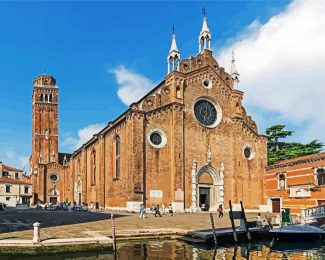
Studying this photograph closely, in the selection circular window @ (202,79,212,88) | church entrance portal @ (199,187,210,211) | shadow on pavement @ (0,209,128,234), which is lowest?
shadow on pavement @ (0,209,128,234)

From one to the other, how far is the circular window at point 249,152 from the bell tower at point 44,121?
47815mm

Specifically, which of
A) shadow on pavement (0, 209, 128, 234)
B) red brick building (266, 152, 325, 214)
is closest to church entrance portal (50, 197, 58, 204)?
shadow on pavement (0, 209, 128, 234)

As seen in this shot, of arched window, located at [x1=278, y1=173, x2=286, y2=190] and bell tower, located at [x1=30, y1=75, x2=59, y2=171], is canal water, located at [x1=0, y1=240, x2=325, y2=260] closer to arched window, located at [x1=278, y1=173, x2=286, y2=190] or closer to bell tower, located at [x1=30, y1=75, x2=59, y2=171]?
arched window, located at [x1=278, y1=173, x2=286, y2=190]

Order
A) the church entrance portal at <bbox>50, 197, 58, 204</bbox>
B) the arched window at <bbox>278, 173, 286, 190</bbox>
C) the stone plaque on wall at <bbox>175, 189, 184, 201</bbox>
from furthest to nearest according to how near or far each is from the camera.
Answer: the church entrance portal at <bbox>50, 197, 58, 204</bbox> < the arched window at <bbox>278, 173, 286, 190</bbox> < the stone plaque on wall at <bbox>175, 189, 184, 201</bbox>

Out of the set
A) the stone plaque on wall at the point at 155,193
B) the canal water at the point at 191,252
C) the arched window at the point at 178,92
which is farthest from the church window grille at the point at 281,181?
the canal water at the point at 191,252

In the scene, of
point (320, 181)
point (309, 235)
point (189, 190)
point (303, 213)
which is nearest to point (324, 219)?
point (303, 213)

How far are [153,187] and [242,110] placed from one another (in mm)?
14299

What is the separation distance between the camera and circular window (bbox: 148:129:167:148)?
122ft

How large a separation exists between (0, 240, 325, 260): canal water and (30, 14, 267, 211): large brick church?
1598cm

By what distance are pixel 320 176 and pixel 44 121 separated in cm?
6037

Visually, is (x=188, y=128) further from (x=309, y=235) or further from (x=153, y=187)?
(x=309, y=235)

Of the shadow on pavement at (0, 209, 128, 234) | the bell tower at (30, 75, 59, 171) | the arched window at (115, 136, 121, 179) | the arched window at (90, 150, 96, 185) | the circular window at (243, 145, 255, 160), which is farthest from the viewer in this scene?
the bell tower at (30, 75, 59, 171)

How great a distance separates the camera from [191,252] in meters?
17.8

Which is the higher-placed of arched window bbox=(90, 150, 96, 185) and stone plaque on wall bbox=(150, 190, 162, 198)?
arched window bbox=(90, 150, 96, 185)
